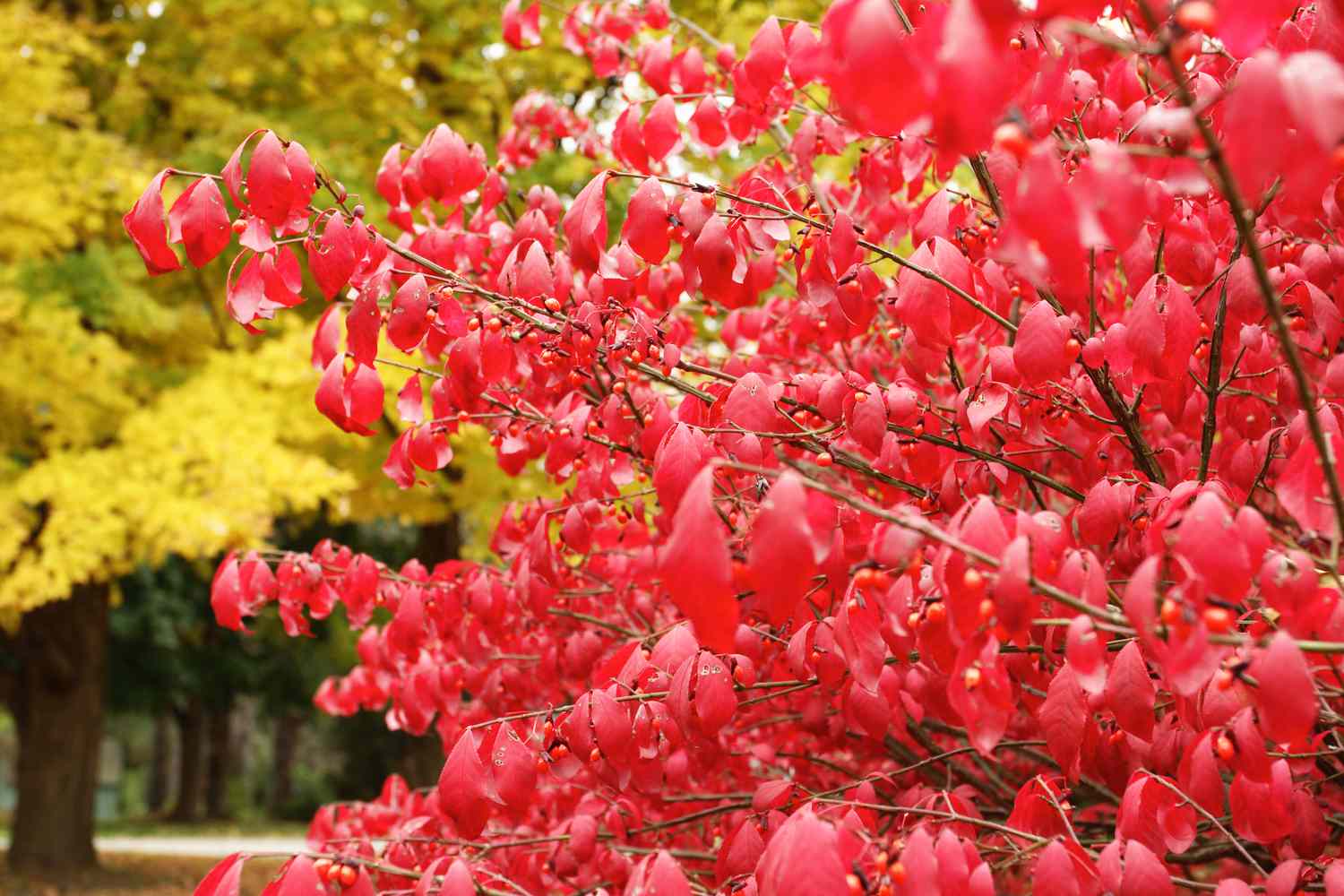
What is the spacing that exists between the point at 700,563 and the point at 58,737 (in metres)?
10.6

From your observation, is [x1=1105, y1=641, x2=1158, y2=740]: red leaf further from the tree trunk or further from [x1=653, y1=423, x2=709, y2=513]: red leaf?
the tree trunk

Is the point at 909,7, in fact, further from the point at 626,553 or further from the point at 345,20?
the point at 345,20

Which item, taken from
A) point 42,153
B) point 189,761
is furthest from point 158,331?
point 189,761

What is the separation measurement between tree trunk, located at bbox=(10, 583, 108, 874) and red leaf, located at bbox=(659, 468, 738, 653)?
10.2 metres

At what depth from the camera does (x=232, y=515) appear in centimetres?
694

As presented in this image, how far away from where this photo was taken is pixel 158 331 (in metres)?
9.05

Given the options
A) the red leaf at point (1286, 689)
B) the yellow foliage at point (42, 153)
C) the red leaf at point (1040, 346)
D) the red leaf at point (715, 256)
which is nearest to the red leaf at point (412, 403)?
the red leaf at point (715, 256)

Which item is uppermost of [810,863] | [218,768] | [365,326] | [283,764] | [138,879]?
[365,326]

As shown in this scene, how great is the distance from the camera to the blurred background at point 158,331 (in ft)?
23.9

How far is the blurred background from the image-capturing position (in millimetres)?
7293

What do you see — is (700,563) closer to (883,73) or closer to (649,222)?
(883,73)

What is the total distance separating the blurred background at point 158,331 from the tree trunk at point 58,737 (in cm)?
2

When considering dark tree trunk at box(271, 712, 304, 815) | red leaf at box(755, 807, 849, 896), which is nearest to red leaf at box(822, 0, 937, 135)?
red leaf at box(755, 807, 849, 896)

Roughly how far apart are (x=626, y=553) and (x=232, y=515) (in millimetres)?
4354
